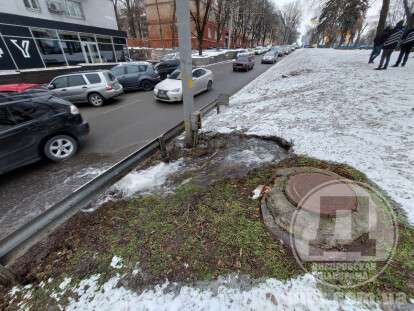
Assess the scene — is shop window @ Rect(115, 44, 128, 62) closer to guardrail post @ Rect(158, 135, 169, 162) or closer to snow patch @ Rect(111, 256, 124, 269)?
guardrail post @ Rect(158, 135, 169, 162)

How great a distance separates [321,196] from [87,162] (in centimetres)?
513

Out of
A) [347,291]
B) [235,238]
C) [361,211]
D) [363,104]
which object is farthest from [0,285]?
[363,104]

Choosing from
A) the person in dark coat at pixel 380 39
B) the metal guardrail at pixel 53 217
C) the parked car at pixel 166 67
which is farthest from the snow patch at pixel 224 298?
the parked car at pixel 166 67

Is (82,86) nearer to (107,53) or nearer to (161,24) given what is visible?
(107,53)

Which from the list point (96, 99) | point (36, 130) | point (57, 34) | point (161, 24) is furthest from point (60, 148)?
point (161, 24)

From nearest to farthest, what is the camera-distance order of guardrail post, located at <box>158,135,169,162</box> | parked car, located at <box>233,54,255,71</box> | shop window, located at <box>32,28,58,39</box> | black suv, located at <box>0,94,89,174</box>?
black suv, located at <box>0,94,89,174</box> < guardrail post, located at <box>158,135,169,162</box> < shop window, located at <box>32,28,58,39</box> < parked car, located at <box>233,54,255,71</box>

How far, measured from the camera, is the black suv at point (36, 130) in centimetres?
414

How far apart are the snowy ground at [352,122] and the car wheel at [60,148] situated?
389cm

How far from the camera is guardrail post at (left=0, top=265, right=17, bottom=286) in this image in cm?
200

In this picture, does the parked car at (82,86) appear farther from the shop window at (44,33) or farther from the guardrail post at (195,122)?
the shop window at (44,33)

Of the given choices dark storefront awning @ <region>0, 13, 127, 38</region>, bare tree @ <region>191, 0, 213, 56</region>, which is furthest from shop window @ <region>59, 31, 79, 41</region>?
bare tree @ <region>191, 0, 213, 56</region>

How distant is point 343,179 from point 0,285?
174 inches

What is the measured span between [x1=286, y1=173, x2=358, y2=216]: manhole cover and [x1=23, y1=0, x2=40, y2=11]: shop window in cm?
2552

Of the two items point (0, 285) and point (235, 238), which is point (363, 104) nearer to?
point (235, 238)
